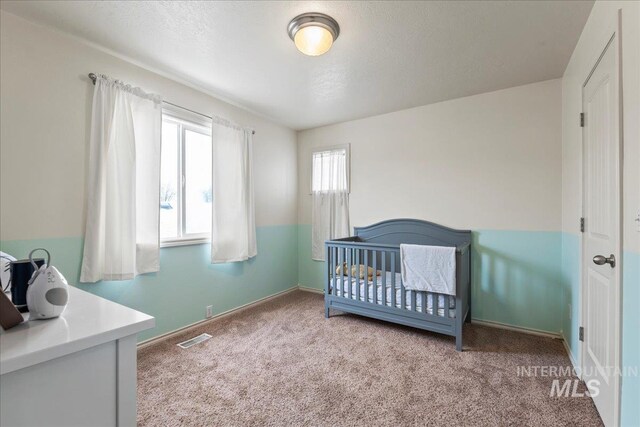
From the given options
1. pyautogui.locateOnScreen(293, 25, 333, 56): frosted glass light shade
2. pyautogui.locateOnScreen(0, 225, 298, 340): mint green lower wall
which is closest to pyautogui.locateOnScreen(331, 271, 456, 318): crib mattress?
pyautogui.locateOnScreen(0, 225, 298, 340): mint green lower wall

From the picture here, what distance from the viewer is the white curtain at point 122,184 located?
1988 mm

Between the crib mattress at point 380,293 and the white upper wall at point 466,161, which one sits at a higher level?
the white upper wall at point 466,161

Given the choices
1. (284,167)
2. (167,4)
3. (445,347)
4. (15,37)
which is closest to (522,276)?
(445,347)

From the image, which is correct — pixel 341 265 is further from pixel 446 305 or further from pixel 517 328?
pixel 517 328

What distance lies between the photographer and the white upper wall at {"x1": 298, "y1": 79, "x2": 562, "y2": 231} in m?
2.55

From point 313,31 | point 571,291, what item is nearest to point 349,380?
point 571,291

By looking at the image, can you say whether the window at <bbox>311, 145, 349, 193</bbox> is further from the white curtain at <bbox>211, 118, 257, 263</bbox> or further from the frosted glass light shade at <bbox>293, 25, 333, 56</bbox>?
the frosted glass light shade at <bbox>293, 25, 333, 56</bbox>

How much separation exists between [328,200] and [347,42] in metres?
2.07

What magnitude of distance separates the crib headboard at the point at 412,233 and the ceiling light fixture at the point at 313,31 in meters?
2.04

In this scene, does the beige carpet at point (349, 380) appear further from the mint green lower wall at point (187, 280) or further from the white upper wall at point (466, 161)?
the white upper wall at point (466, 161)

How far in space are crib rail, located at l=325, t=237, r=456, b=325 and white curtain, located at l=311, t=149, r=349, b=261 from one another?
0.74 metres

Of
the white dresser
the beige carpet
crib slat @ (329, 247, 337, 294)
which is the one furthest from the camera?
crib slat @ (329, 247, 337, 294)

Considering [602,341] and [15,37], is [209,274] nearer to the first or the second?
[15,37]

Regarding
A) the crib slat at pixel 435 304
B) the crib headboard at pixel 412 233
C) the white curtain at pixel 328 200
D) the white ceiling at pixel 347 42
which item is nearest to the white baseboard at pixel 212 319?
the white curtain at pixel 328 200
